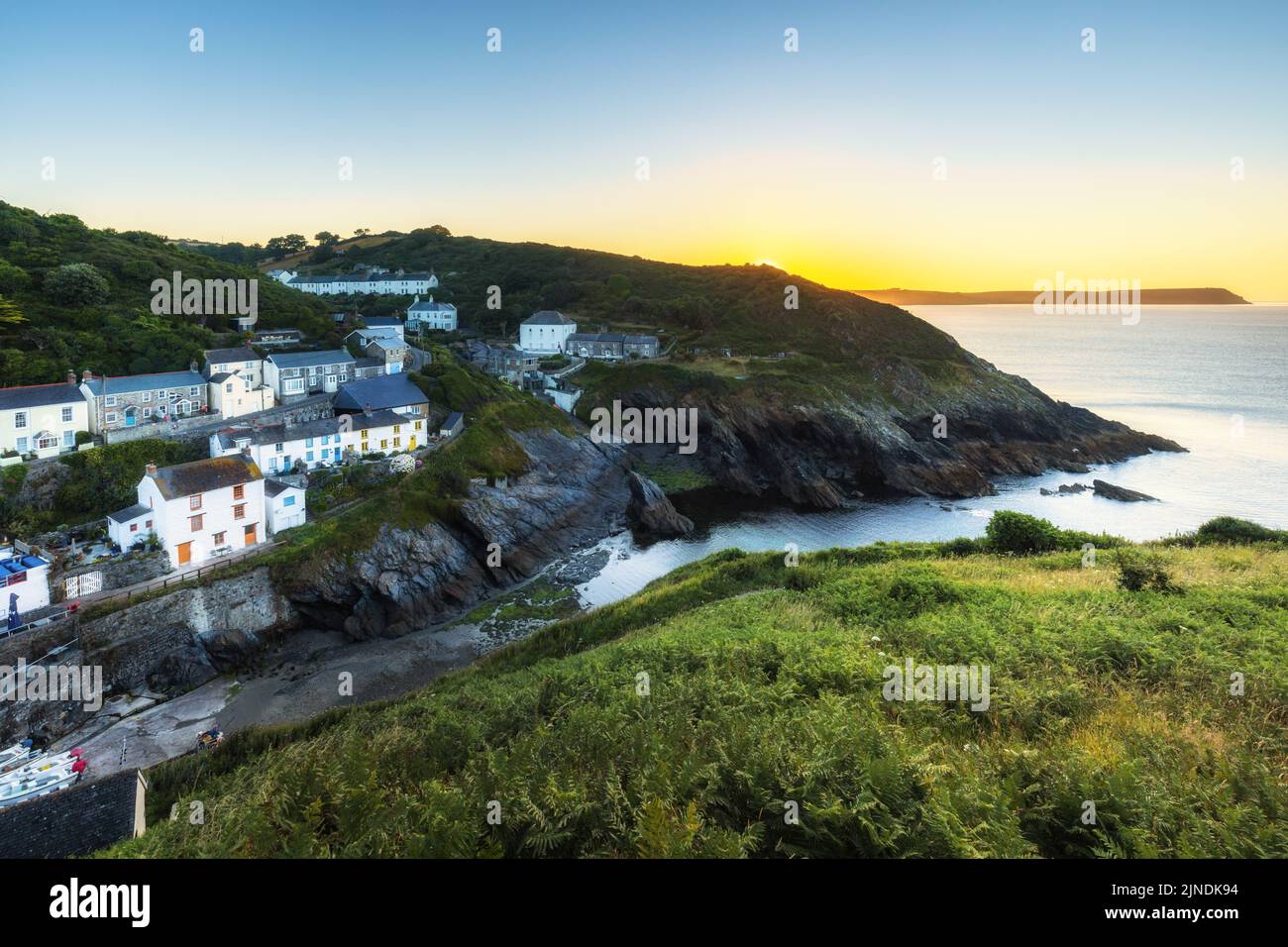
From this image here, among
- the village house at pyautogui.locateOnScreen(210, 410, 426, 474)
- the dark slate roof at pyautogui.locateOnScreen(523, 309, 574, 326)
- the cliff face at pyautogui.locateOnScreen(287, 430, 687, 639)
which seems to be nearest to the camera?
the cliff face at pyautogui.locateOnScreen(287, 430, 687, 639)

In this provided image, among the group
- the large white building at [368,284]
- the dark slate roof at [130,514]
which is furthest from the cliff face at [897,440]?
the large white building at [368,284]

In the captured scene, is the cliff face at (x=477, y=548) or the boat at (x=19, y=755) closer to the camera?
the boat at (x=19, y=755)

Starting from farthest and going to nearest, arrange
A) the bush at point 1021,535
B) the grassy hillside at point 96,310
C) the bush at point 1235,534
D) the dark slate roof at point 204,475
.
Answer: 1. the grassy hillside at point 96,310
2. the dark slate roof at point 204,475
3. the bush at point 1021,535
4. the bush at point 1235,534

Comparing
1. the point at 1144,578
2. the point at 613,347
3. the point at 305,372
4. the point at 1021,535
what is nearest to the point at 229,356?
the point at 305,372

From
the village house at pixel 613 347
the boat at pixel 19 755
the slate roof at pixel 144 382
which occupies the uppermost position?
the village house at pixel 613 347

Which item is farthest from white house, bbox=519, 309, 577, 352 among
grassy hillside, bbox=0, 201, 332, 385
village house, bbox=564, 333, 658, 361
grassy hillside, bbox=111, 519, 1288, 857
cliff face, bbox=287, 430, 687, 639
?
grassy hillside, bbox=111, 519, 1288, 857

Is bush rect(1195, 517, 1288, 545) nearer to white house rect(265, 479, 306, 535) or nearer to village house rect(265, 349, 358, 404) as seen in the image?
white house rect(265, 479, 306, 535)

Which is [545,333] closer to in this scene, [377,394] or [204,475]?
[377,394]

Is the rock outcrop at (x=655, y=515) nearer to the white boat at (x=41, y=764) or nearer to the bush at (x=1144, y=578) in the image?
the bush at (x=1144, y=578)

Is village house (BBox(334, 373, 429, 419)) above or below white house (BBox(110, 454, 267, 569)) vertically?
above
